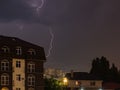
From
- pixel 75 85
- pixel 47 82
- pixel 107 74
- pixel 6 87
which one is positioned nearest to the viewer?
pixel 6 87

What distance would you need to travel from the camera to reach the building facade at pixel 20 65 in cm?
8112

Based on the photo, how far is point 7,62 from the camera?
8206cm

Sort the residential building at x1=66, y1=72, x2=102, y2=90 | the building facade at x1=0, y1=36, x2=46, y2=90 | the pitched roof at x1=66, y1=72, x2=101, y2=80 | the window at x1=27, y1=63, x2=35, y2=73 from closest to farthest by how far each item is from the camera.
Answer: the building facade at x1=0, y1=36, x2=46, y2=90
the window at x1=27, y1=63, x2=35, y2=73
the residential building at x1=66, y1=72, x2=102, y2=90
the pitched roof at x1=66, y1=72, x2=101, y2=80

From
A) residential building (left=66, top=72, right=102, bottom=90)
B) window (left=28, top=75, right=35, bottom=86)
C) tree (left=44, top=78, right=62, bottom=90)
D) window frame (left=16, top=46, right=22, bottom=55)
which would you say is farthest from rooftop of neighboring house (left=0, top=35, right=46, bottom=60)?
residential building (left=66, top=72, right=102, bottom=90)

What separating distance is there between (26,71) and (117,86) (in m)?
55.0

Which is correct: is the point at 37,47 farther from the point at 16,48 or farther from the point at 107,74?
the point at 107,74

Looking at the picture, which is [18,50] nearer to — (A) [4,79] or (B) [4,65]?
(B) [4,65]

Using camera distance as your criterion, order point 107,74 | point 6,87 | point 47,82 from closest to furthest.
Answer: point 6,87 → point 47,82 → point 107,74

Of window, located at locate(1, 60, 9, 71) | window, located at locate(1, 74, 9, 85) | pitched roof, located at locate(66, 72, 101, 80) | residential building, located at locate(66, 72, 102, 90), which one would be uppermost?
pitched roof, located at locate(66, 72, 101, 80)

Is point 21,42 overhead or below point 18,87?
overhead

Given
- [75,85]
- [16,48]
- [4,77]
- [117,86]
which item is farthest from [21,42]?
[117,86]

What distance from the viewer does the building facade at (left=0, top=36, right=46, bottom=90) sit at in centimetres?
8112

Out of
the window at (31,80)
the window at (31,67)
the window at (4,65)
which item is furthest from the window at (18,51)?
the window at (31,80)

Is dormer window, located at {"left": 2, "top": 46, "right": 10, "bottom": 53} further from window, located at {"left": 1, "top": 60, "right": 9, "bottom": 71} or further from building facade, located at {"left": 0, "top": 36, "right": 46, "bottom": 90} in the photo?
window, located at {"left": 1, "top": 60, "right": 9, "bottom": 71}
